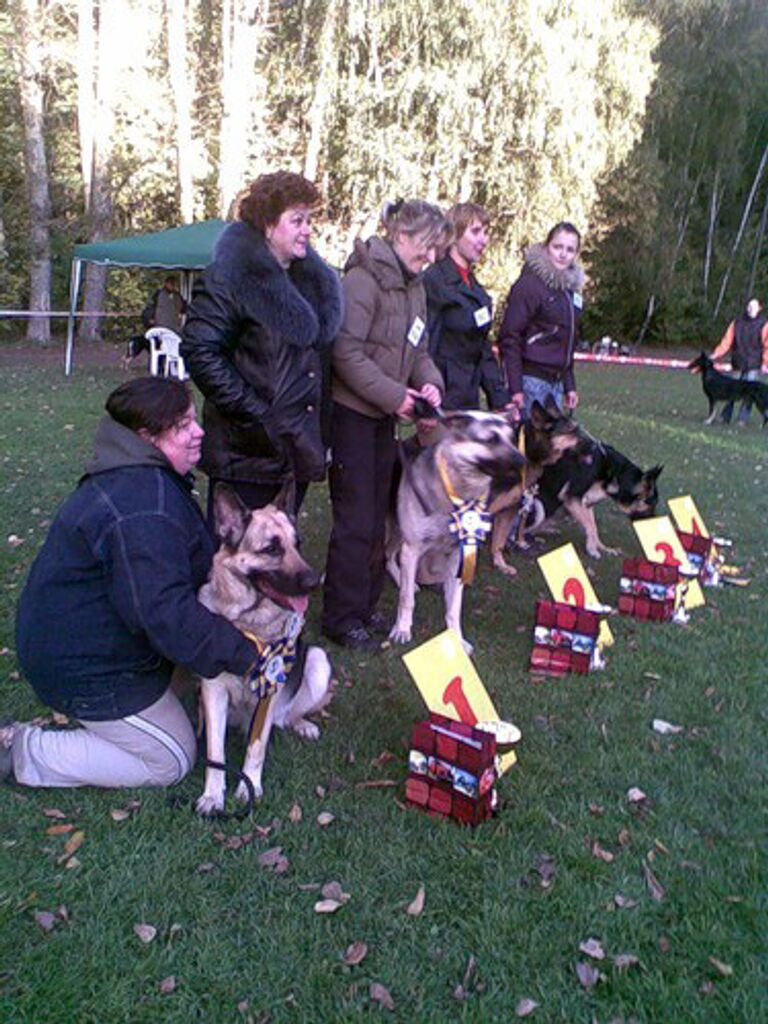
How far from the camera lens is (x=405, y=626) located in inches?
178

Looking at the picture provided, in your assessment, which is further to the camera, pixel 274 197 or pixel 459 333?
pixel 459 333

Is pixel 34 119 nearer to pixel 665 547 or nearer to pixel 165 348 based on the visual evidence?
pixel 165 348

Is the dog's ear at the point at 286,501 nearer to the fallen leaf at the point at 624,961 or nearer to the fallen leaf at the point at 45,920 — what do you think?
the fallen leaf at the point at 45,920

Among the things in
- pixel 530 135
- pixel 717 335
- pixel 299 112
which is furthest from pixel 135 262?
pixel 717 335

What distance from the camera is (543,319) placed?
5.70m

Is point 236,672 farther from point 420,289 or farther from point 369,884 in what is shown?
point 420,289

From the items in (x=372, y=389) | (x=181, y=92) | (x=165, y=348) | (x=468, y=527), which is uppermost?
(x=181, y=92)

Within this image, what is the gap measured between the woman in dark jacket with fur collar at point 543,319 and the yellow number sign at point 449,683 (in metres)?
2.85

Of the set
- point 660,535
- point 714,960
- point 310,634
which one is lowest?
point 310,634

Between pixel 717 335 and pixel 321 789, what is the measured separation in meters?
30.1

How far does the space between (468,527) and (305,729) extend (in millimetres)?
1330

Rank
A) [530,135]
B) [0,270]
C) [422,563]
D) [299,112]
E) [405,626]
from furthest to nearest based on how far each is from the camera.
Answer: [0,270], [299,112], [530,135], [422,563], [405,626]

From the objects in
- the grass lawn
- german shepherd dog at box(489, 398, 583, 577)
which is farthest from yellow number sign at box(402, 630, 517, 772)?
german shepherd dog at box(489, 398, 583, 577)

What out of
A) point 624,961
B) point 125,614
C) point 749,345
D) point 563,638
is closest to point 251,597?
point 125,614
